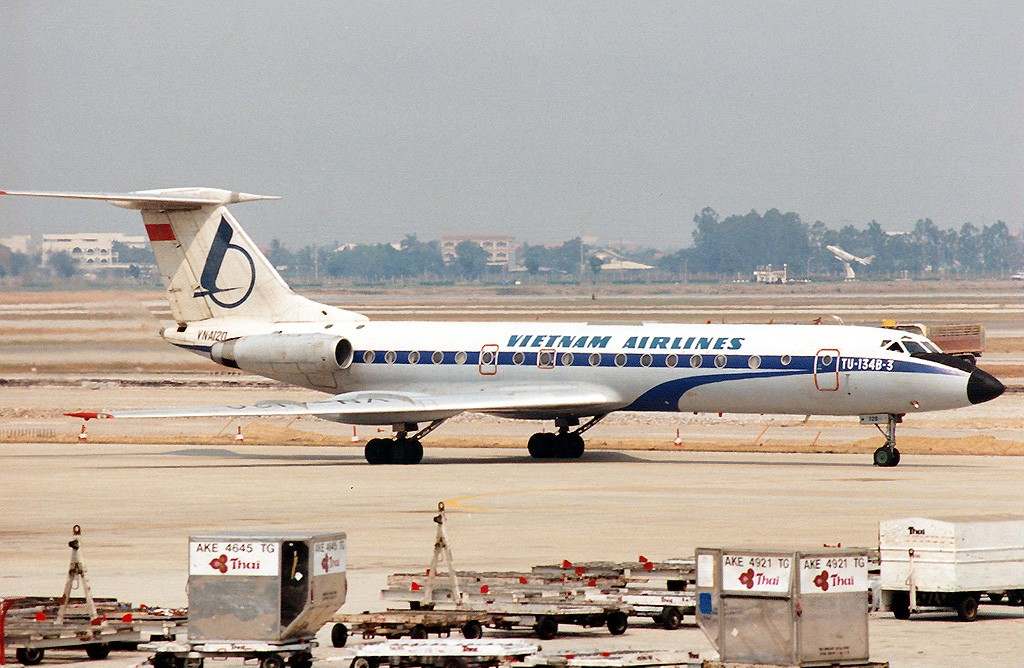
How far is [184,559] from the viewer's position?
20875mm

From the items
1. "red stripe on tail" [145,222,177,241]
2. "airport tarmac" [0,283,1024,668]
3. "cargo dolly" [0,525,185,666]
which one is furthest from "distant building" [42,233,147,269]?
"cargo dolly" [0,525,185,666]

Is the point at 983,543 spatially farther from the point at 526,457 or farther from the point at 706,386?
the point at 526,457

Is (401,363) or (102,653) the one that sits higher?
(401,363)

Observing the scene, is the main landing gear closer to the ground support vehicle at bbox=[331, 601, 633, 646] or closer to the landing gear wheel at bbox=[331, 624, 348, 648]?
the ground support vehicle at bbox=[331, 601, 633, 646]

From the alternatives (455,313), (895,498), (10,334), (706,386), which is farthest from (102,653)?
(455,313)

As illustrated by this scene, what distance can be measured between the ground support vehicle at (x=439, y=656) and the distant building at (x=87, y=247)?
43.0 m

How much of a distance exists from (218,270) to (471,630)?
2537cm

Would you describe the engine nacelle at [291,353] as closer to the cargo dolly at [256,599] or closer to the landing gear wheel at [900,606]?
the landing gear wheel at [900,606]

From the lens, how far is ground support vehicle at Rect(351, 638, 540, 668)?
44.0 feet

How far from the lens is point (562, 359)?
3659 cm

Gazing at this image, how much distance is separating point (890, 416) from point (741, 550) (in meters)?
22.6

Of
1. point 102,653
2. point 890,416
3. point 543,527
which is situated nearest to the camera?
point 102,653

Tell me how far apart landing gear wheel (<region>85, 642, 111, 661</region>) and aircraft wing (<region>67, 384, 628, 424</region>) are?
19.6 m

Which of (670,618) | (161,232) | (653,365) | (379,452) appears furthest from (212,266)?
(670,618)
